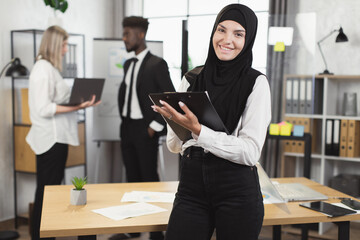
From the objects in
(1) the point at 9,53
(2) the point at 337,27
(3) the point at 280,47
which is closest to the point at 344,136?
(3) the point at 280,47

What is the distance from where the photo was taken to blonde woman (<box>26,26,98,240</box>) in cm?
326

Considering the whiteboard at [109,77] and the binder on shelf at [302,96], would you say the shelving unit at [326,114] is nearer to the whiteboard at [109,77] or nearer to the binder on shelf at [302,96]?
the binder on shelf at [302,96]

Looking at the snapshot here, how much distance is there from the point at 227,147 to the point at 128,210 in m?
0.66

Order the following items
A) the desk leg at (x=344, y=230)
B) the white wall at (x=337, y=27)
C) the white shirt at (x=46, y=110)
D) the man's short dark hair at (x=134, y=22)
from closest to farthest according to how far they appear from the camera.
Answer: the desk leg at (x=344, y=230) → the white shirt at (x=46, y=110) → the man's short dark hair at (x=134, y=22) → the white wall at (x=337, y=27)

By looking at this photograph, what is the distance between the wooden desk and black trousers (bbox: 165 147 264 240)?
0.19 meters

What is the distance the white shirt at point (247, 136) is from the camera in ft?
4.98

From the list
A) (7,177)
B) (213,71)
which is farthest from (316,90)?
(7,177)

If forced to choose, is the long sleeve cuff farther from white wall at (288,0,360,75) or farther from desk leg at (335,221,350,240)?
Answer: desk leg at (335,221,350,240)

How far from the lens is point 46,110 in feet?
10.7

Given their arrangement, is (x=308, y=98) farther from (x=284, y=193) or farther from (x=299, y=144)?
(x=284, y=193)

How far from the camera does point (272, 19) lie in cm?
407

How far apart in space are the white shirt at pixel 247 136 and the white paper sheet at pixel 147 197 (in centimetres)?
58

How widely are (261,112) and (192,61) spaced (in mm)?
2257

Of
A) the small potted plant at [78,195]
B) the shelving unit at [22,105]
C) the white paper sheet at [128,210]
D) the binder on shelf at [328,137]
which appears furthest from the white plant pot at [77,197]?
the binder on shelf at [328,137]
